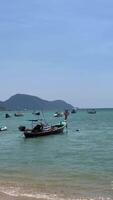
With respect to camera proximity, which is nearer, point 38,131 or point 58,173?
point 58,173

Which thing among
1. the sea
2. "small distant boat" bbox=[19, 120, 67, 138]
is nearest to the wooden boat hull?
"small distant boat" bbox=[19, 120, 67, 138]

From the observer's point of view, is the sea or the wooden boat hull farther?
the wooden boat hull

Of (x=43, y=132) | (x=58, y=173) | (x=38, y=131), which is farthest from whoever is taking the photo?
(x=43, y=132)

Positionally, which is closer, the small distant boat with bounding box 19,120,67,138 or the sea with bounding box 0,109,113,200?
the sea with bounding box 0,109,113,200

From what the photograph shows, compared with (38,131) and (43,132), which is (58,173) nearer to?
(38,131)

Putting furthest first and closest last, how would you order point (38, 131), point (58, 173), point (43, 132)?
point (43, 132), point (38, 131), point (58, 173)

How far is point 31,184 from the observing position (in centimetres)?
2642

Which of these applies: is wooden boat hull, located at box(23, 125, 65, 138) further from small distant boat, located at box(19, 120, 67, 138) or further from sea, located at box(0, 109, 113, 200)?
sea, located at box(0, 109, 113, 200)

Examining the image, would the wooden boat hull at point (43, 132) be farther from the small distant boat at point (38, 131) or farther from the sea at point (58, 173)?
the sea at point (58, 173)

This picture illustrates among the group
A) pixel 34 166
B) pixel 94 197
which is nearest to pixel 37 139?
pixel 34 166

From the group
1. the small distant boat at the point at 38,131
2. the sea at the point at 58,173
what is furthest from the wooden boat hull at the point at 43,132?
the sea at the point at 58,173

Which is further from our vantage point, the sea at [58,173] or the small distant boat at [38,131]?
the small distant boat at [38,131]

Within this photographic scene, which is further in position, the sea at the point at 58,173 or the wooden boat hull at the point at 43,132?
the wooden boat hull at the point at 43,132

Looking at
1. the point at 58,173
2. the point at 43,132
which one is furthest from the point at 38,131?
the point at 58,173
